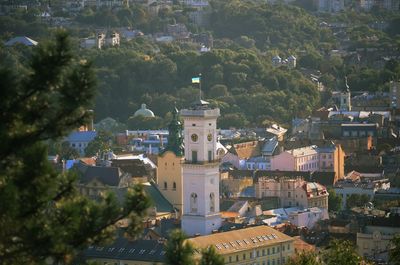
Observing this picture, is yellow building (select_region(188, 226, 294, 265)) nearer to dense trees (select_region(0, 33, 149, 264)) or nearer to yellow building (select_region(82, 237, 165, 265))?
yellow building (select_region(82, 237, 165, 265))

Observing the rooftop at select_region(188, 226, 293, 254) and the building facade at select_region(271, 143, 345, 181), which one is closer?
the rooftop at select_region(188, 226, 293, 254)

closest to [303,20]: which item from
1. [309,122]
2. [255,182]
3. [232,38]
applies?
[232,38]

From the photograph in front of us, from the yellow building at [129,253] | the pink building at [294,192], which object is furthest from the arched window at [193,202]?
the pink building at [294,192]

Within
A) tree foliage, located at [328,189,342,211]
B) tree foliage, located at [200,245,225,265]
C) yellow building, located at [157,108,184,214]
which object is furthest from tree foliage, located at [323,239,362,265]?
tree foliage, located at [328,189,342,211]

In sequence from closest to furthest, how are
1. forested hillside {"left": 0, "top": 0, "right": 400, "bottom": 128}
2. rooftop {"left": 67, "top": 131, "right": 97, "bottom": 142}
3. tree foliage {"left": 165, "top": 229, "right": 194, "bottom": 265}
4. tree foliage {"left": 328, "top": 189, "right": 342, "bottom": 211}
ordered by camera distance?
tree foliage {"left": 165, "top": 229, "right": 194, "bottom": 265}, tree foliage {"left": 328, "top": 189, "right": 342, "bottom": 211}, rooftop {"left": 67, "top": 131, "right": 97, "bottom": 142}, forested hillside {"left": 0, "top": 0, "right": 400, "bottom": 128}

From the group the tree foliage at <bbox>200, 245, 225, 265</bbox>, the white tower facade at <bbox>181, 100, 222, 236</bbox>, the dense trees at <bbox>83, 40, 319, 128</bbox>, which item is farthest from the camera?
the dense trees at <bbox>83, 40, 319, 128</bbox>

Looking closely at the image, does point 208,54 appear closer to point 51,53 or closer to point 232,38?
point 232,38
